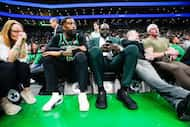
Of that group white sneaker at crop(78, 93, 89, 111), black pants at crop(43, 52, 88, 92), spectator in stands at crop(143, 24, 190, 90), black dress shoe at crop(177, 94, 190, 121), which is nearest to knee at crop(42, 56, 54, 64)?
black pants at crop(43, 52, 88, 92)

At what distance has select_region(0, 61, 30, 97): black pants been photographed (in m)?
2.32

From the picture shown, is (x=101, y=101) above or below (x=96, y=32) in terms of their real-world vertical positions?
below

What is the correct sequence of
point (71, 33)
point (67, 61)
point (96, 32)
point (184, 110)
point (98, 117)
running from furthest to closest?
point (96, 32), point (71, 33), point (67, 61), point (98, 117), point (184, 110)

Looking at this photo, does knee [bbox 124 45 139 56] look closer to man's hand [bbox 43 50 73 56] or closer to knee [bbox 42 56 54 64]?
man's hand [bbox 43 50 73 56]

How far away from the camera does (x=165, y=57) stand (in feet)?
9.55

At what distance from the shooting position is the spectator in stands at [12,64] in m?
2.34

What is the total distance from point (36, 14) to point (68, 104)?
63.7 feet

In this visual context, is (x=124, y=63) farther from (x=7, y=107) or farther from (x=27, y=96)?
(x=7, y=107)

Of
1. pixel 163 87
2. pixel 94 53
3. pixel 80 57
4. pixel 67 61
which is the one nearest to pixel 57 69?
pixel 67 61

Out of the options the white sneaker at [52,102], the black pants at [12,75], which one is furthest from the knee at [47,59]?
the white sneaker at [52,102]

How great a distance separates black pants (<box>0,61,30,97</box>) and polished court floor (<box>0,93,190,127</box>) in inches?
9.8

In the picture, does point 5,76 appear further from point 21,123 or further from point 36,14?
point 36,14

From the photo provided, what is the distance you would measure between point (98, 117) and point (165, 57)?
3.61 ft

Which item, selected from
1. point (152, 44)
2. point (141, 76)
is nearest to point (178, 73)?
point (141, 76)
